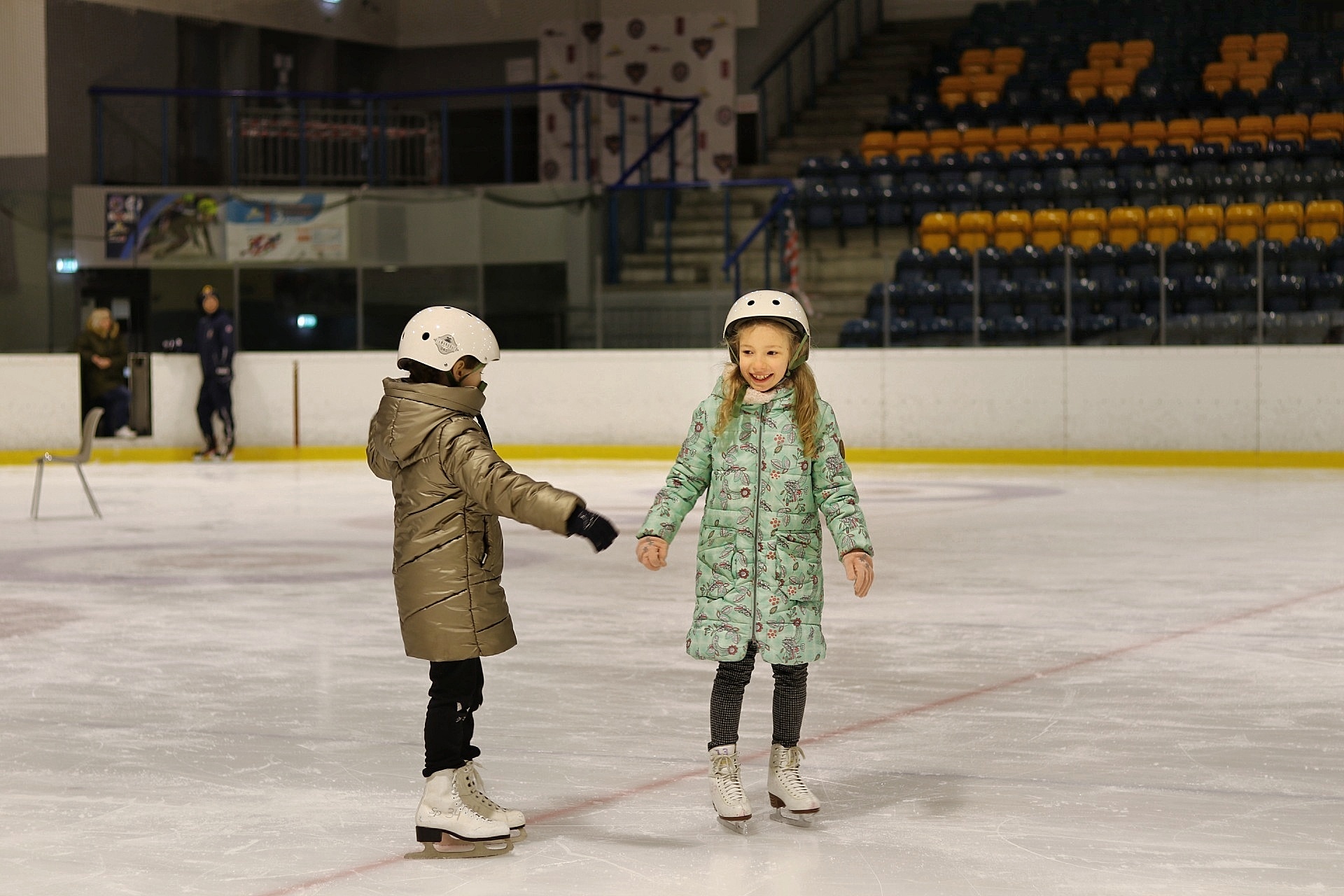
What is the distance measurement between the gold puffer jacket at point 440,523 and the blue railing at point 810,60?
20525 millimetres

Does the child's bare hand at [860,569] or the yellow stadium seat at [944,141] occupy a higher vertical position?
the yellow stadium seat at [944,141]

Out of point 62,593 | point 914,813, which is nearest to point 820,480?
point 914,813

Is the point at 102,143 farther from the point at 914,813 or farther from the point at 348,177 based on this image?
the point at 914,813

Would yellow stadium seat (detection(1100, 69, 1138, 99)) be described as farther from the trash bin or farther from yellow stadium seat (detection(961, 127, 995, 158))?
the trash bin

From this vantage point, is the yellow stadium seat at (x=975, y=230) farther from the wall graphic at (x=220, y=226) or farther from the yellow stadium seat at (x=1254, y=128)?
the wall graphic at (x=220, y=226)

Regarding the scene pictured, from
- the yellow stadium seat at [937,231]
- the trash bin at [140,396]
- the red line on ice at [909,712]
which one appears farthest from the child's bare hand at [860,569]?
the trash bin at [140,396]

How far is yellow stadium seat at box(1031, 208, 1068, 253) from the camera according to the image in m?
18.5

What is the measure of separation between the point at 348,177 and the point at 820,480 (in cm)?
1787

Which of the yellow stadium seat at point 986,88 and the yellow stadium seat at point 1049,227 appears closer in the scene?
the yellow stadium seat at point 1049,227

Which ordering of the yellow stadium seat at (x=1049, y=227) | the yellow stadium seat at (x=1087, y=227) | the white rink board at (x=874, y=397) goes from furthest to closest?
the yellow stadium seat at (x=1049, y=227)
the yellow stadium seat at (x=1087, y=227)
the white rink board at (x=874, y=397)

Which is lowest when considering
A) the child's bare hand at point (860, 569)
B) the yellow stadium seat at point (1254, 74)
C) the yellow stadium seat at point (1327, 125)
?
the child's bare hand at point (860, 569)

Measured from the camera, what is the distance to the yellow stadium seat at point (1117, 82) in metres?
22.5

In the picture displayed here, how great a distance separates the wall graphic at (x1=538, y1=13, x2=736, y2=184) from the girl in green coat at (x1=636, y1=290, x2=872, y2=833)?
19.8 meters

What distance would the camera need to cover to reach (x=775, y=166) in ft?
77.0
